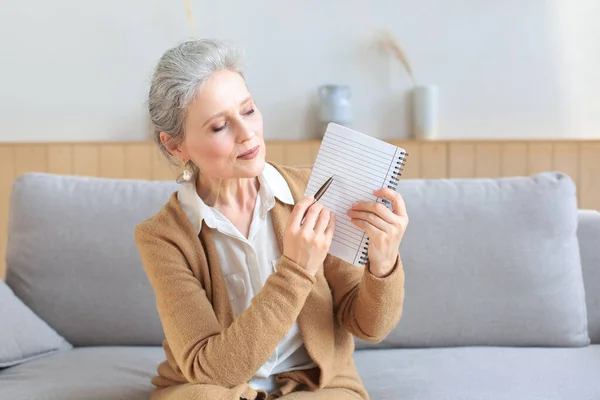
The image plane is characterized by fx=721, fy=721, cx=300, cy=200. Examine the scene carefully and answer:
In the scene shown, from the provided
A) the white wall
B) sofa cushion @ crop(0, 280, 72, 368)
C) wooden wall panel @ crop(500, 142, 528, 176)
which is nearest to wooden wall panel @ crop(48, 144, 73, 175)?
the white wall

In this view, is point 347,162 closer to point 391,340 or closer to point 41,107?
point 391,340

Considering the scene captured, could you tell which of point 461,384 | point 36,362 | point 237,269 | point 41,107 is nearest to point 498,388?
point 461,384

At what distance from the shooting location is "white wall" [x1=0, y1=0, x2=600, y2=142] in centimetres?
266

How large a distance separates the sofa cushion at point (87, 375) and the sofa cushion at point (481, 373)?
0.55 meters

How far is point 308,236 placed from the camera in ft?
4.16

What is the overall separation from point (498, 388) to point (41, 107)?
2.00 metres

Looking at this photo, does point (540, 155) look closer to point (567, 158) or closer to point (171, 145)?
point (567, 158)

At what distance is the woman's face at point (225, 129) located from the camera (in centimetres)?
133

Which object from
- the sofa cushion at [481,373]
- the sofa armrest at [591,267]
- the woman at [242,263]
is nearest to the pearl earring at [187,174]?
the woman at [242,263]

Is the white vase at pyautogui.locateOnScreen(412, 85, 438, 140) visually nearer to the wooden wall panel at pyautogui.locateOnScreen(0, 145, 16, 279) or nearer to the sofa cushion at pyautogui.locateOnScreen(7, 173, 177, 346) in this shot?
the sofa cushion at pyautogui.locateOnScreen(7, 173, 177, 346)

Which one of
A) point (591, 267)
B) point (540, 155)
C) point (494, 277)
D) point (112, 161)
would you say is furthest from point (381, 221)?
point (112, 161)

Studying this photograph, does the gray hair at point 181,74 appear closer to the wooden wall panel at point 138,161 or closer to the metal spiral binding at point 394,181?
the metal spiral binding at point 394,181

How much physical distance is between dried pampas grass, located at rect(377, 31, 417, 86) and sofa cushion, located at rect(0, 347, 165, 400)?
4.50 feet

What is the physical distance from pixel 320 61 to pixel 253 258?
1.43 metres
